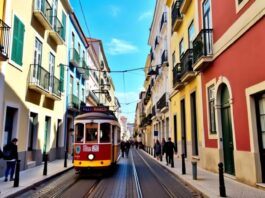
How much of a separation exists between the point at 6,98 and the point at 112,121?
5.11 m

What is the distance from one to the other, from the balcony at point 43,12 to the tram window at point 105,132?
25.2 ft

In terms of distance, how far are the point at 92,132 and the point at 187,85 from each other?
8.31m

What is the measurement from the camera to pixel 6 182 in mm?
10750

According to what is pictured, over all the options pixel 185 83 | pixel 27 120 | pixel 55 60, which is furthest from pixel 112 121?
pixel 55 60

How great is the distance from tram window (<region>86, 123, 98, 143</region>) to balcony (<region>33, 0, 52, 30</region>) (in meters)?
7.38

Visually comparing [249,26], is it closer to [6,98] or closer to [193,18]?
[193,18]

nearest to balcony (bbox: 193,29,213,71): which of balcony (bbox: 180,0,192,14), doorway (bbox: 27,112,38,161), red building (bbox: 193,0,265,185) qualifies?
red building (bbox: 193,0,265,185)

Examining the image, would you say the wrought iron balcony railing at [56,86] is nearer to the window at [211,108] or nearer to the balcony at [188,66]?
the balcony at [188,66]

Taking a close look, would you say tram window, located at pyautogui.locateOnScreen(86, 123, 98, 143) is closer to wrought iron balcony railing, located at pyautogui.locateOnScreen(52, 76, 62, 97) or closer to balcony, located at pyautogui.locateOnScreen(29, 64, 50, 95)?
balcony, located at pyautogui.locateOnScreen(29, 64, 50, 95)

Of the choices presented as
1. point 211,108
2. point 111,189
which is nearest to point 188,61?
point 211,108

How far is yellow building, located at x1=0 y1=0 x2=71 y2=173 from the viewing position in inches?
534

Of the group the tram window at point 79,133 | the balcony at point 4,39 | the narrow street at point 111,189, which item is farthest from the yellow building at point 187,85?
the balcony at point 4,39

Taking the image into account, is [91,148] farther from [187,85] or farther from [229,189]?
[187,85]

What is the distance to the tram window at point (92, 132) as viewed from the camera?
1368cm
